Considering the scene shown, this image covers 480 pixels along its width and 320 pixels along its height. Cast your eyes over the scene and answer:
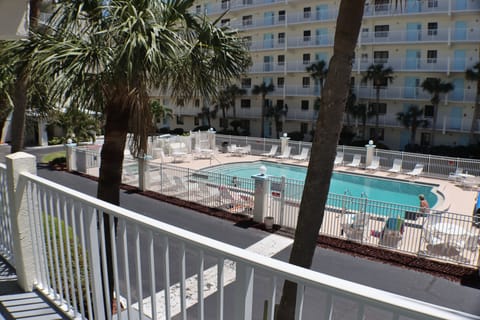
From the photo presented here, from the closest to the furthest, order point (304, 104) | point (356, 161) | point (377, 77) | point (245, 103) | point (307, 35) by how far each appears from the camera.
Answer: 1. point (356, 161)
2. point (377, 77)
3. point (307, 35)
4. point (304, 104)
5. point (245, 103)

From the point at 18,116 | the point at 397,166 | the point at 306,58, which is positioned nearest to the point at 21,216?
→ the point at 18,116

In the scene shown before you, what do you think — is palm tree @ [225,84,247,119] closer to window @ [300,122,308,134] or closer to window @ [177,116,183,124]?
window @ [300,122,308,134]

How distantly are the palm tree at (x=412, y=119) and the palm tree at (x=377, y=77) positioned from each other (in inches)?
90.2

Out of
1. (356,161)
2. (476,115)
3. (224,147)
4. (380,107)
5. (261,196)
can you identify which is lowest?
(261,196)

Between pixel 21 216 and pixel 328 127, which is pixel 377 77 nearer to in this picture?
pixel 328 127

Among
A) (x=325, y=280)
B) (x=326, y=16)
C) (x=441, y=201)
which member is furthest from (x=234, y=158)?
(x=325, y=280)

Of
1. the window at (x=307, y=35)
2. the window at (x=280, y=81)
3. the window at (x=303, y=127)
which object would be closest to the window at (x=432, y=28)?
the window at (x=307, y=35)

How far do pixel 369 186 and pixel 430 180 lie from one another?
141 inches

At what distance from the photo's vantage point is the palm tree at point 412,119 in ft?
105

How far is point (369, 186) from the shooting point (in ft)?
70.2

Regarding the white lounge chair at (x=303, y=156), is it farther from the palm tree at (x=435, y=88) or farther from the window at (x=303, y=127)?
the window at (x=303, y=127)

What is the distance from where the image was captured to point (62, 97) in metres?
5.24

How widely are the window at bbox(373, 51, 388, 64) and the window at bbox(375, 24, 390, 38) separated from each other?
156cm

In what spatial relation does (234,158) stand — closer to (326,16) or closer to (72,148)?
(72,148)
